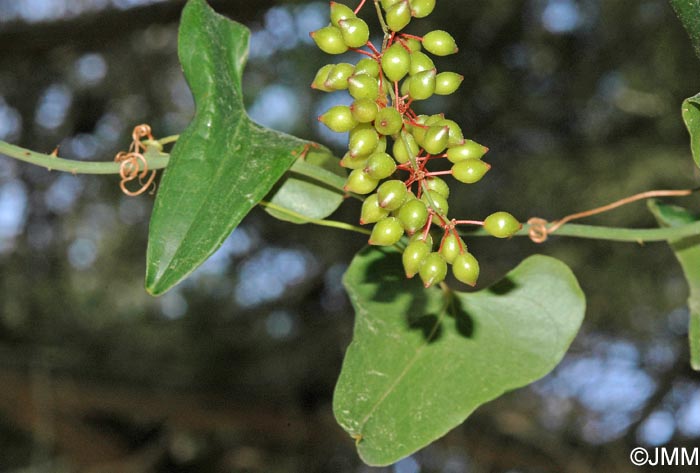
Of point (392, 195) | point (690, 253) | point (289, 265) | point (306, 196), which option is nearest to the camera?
point (392, 195)

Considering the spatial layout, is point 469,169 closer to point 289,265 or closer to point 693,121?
point 693,121

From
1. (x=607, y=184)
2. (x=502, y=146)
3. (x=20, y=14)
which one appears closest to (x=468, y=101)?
(x=502, y=146)

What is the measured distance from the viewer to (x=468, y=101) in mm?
→ 2201

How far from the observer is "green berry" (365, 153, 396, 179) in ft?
1.98

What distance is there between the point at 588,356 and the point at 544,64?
759 millimetres

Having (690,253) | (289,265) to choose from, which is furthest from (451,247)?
(289,265)

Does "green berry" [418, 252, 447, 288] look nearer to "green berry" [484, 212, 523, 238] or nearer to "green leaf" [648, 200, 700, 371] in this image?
"green berry" [484, 212, 523, 238]

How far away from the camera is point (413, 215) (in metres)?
0.60

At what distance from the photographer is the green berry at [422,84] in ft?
2.05

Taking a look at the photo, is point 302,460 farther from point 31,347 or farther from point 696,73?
point 696,73

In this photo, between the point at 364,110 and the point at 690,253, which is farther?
the point at 690,253

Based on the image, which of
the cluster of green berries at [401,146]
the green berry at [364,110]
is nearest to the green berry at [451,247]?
the cluster of green berries at [401,146]

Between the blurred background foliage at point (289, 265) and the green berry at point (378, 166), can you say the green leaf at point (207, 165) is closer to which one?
the green berry at point (378, 166)

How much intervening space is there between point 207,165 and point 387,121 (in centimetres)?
14
